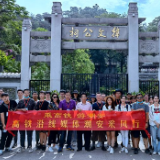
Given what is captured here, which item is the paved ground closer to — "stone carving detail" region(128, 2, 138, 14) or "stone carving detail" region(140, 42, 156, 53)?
"stone carving detail" region(140, 42, 156, 53)

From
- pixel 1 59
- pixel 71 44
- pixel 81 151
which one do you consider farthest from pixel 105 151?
pixel 1 59

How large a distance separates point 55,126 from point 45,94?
929 millimetres

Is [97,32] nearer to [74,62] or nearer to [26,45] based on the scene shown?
[26,45]

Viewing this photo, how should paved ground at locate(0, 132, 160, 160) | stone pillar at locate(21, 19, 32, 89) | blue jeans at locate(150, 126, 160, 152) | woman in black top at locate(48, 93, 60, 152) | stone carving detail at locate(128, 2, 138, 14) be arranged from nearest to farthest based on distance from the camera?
paved ground at locate(0, 132, 160, 160) < blue jeans at locate(150, 126, 160, 152) < woman in black top at locate(48, 93, 60, 152) < stone carving detail at locate(128, 2, 138, 14) < stone pillar at locate(21, 19, 32, 89)

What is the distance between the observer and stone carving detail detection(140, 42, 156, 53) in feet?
35.8

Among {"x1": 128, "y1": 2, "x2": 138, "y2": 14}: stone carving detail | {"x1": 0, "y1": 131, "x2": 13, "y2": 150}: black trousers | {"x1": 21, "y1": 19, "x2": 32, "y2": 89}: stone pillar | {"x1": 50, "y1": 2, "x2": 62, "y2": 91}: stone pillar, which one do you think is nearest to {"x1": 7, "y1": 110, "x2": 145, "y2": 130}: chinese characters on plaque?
{"x1": 0, "y1": 131, "x2": 13, "y2": 150}: black trousers

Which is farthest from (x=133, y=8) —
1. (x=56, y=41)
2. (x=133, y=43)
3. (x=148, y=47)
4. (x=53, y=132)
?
(x=53, y=132)

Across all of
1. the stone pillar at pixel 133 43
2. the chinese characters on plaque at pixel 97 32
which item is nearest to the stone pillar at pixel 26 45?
the chinese characters on plaque at pixel 97 32

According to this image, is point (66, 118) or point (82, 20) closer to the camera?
point (66, 118)

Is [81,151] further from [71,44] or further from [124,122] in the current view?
[71,44]

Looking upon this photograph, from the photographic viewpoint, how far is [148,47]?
11.0 meters

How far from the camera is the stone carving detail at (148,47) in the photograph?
10.9m

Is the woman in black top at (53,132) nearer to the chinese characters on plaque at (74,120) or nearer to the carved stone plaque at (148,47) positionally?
the chinese characters on plaque at (74,120)

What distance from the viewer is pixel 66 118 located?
5492 mm
